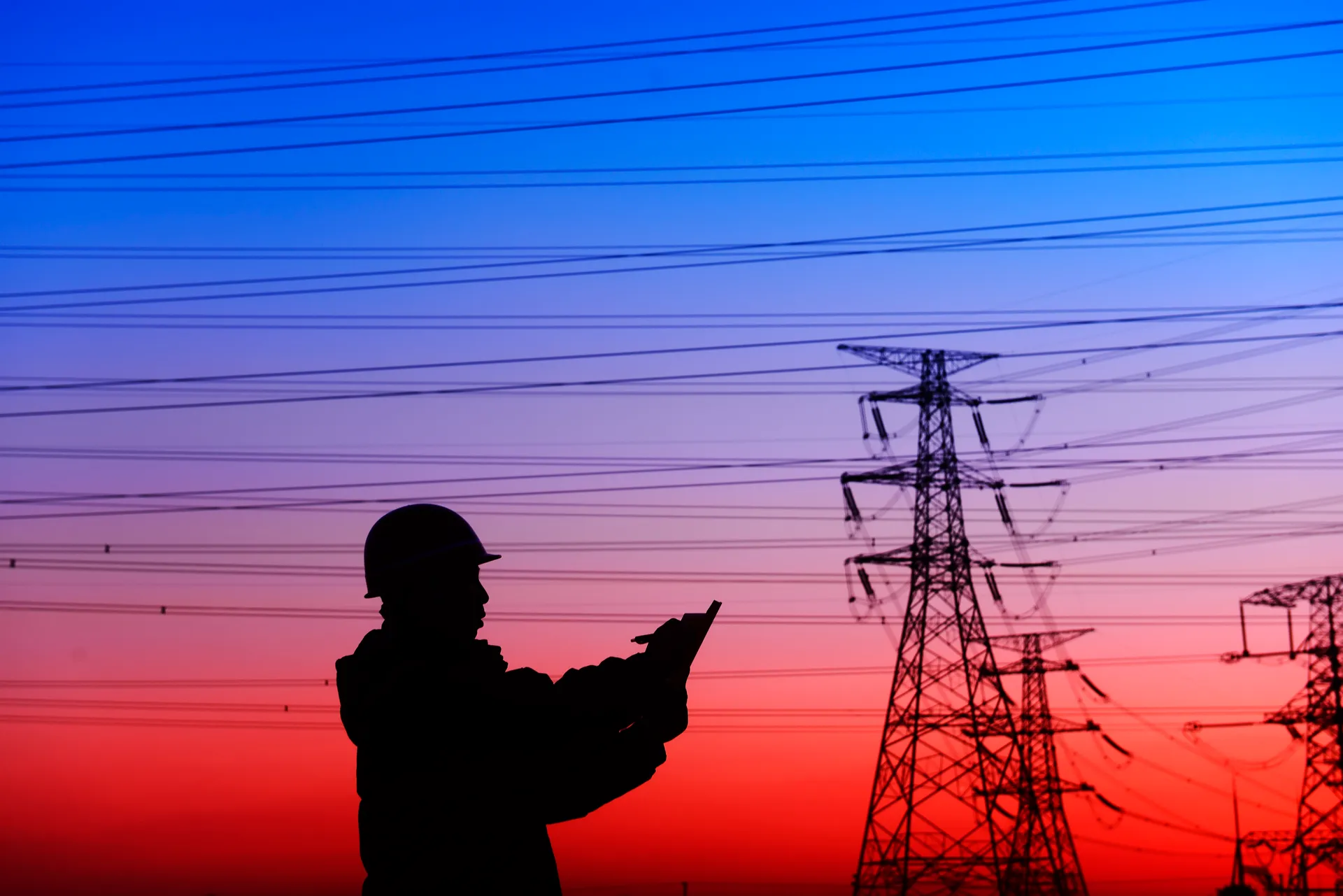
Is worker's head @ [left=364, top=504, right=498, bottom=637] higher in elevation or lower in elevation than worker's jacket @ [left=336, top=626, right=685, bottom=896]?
higher

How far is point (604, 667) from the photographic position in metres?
3.68

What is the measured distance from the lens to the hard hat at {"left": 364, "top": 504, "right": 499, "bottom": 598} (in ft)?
12.7

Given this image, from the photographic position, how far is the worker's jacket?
3.66 metres

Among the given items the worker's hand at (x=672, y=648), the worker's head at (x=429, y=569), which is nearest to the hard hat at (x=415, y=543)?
the worker's head at (x=429, y=569)

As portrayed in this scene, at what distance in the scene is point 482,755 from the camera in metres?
3.74

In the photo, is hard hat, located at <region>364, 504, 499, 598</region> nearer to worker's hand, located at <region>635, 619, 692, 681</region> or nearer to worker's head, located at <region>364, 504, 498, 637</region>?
worker's head, located at <region>364, 504, 498, 637</region>

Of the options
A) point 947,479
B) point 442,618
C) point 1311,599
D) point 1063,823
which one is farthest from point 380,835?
point 1063,823

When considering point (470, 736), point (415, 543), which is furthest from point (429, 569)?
point (470, 736)

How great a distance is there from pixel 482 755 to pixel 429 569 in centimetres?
45

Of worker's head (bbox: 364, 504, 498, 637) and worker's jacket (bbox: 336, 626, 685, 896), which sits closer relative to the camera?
worker's jacket (bbox: 336, 626, 685, 896)

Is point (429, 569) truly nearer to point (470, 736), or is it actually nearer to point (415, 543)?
point (415, 543)

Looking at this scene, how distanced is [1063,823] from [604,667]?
53.7 metres

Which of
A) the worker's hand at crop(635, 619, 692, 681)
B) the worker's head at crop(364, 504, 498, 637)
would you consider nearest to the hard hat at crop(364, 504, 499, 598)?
the worker's head at crop(364, 504, 498, 637)

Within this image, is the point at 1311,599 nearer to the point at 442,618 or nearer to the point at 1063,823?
the point at 1063,823
